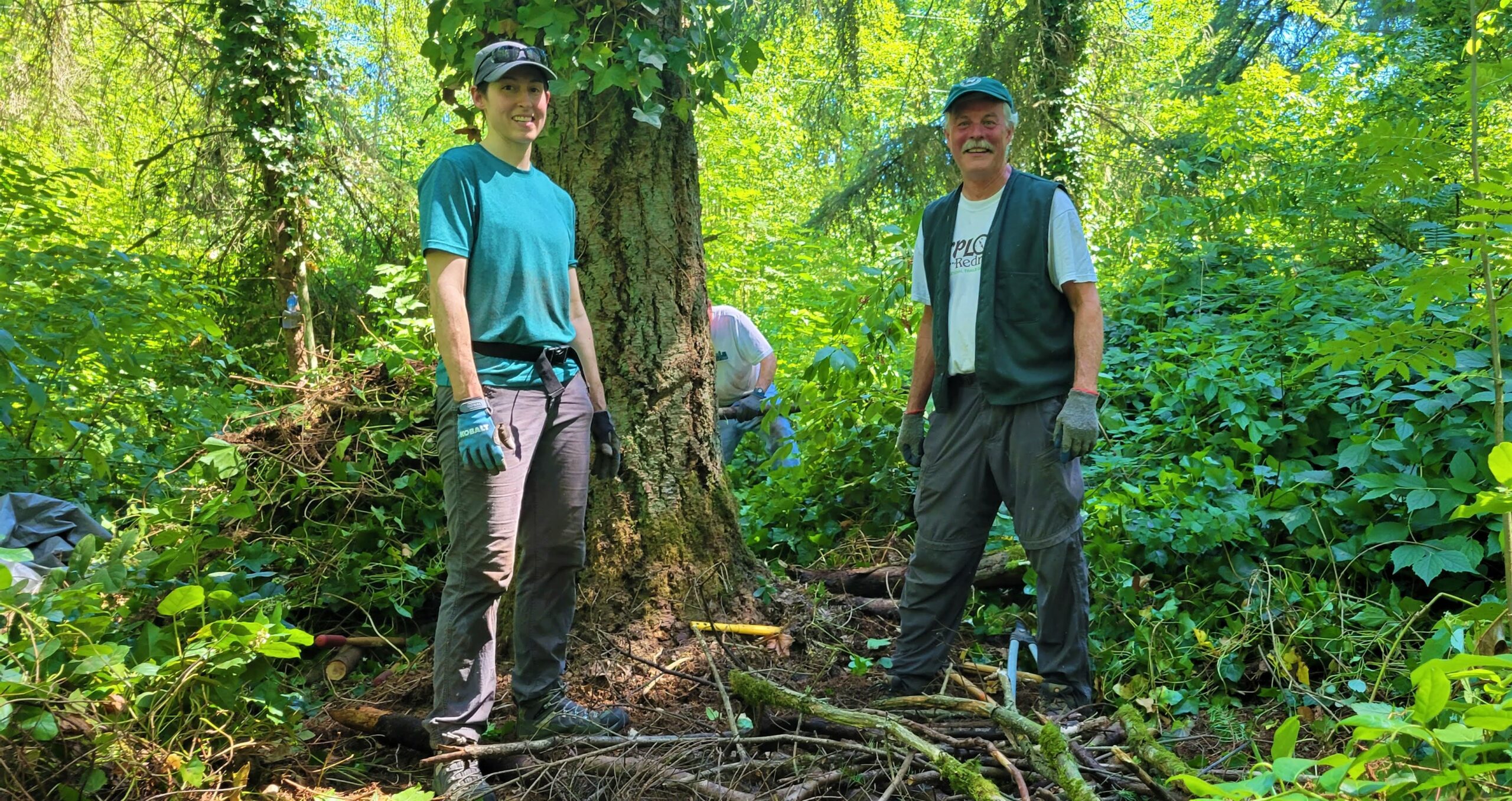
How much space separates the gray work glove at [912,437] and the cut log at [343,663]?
7.41 feet

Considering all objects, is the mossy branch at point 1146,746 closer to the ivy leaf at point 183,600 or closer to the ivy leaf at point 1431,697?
the ivy leaf at point 1431,697

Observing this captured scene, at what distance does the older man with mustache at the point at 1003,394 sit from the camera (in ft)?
9.87

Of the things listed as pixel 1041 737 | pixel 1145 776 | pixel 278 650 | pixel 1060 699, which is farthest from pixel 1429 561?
pixel 278 650

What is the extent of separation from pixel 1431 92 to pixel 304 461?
8.80 m

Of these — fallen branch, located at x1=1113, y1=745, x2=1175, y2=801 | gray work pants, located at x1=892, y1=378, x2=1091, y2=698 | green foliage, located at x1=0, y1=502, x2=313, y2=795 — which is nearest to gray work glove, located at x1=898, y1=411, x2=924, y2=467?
gray work pants, located at x1=892, y1=378, x2=1091, y2=698

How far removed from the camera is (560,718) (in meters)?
2.94

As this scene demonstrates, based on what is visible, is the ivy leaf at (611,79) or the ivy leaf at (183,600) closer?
the ivy leaf at (183,600)

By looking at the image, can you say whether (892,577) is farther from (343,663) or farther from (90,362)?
(90,362)

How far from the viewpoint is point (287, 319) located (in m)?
9.14

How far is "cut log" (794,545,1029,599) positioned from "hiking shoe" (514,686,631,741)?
4.74ft

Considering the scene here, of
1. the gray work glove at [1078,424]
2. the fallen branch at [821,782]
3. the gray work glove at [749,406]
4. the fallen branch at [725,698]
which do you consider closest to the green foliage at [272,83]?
the gray work glove at [749,406]

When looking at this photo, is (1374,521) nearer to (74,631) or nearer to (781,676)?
(781,676)

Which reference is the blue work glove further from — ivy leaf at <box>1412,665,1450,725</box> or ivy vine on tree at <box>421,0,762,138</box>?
ivy leaf at <box>1412,665,1450,725</box>

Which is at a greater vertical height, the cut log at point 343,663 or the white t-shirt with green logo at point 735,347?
the white t-shirt with green logo at point 735,347
